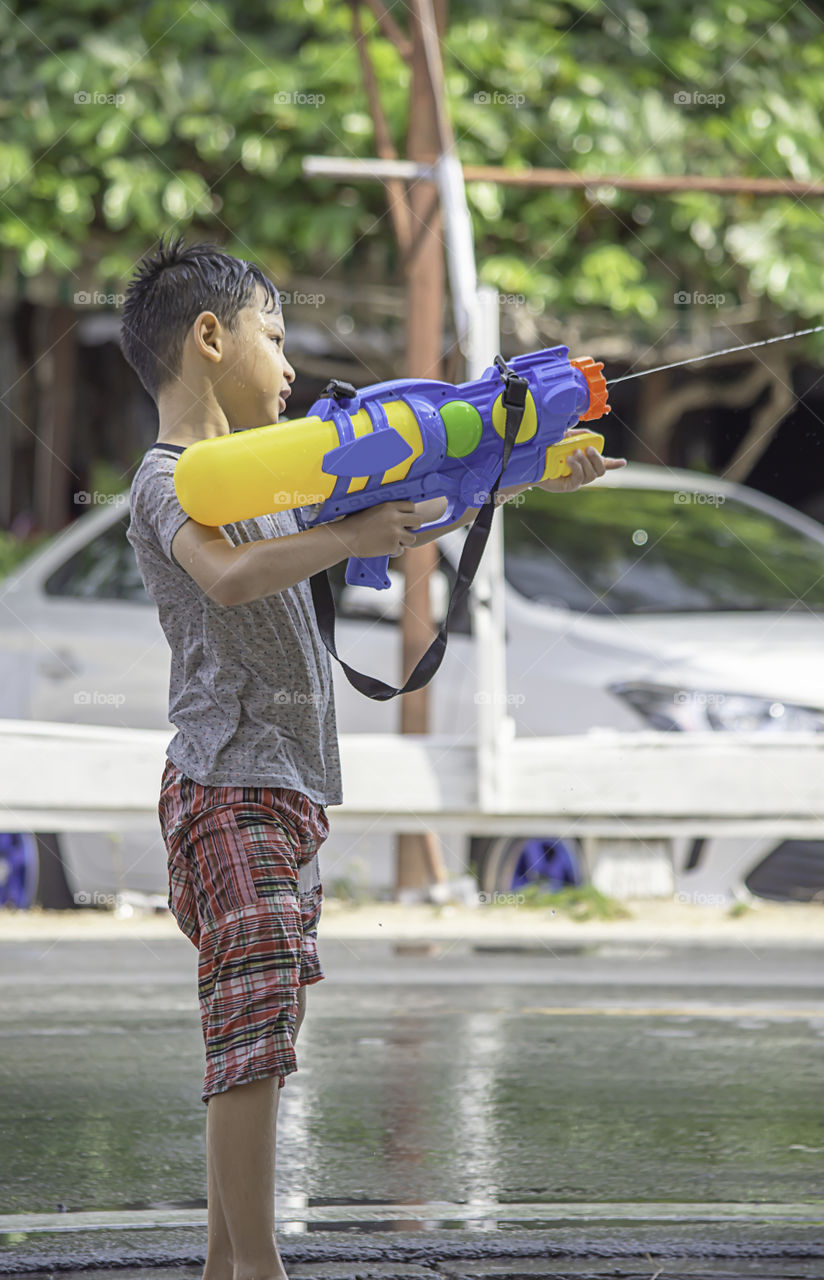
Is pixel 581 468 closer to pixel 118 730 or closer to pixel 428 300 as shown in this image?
pixel 118 730

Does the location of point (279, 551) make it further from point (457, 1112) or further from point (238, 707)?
point (457, 1112)

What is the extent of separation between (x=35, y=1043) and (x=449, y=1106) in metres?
1.28

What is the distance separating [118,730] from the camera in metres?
6.75

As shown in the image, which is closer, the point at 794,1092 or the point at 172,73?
the point at 794,1092

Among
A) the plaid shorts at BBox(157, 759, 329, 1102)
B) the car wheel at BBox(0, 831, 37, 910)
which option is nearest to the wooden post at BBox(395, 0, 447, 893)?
the car wheel at BBox(0, 831, 37, 910)

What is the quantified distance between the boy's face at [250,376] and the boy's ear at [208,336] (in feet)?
0.04

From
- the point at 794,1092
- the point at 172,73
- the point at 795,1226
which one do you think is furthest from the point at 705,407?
the point at 795,1226

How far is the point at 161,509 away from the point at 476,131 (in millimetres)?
7385

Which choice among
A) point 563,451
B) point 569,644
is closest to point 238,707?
point 563,451

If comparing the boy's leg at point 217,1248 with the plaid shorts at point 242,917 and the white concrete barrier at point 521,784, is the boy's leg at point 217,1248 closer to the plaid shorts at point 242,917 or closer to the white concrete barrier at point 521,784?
the plaid shorts at point 242,917

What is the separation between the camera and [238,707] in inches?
Result: 108

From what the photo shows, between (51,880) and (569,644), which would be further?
(51,880)

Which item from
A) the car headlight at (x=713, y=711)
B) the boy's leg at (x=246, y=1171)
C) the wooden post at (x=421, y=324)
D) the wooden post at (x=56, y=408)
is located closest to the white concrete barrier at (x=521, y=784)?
the car headlight at (x=713, y=711)

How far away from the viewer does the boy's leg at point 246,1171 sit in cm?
262
